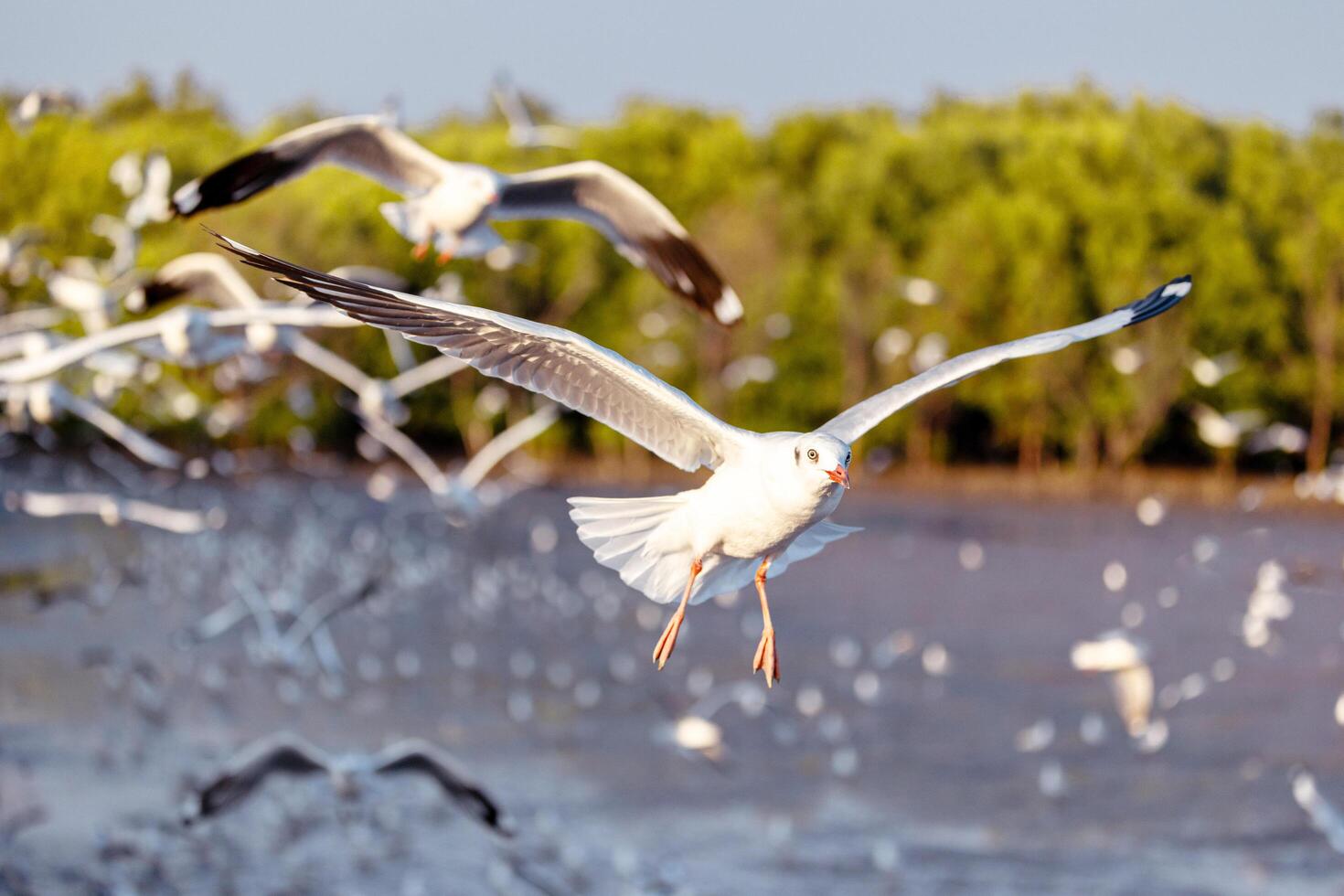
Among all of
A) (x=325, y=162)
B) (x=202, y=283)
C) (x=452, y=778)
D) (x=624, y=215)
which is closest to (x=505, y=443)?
(x=202, y=283)

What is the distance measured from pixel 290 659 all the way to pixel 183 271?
5.50 metres

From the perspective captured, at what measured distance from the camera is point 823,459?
609 cm

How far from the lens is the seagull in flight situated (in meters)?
6.18

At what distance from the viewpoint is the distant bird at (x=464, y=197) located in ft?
28.3

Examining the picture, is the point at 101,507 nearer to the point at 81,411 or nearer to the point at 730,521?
the point at 81,411

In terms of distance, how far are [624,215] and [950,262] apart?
5111 cm

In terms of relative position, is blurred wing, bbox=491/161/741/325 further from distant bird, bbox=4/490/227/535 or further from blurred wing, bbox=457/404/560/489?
blurred wing, bbox=457/404/560/489

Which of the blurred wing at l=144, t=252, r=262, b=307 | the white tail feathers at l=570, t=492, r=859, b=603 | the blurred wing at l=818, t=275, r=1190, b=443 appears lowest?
the white tail feathers at l=570, t=492, r=859, b=603

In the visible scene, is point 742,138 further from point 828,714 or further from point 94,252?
point 828,714

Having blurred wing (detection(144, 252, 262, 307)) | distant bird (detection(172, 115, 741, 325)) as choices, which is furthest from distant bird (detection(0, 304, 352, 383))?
distant bird (detection(172, 115, 741, 325))

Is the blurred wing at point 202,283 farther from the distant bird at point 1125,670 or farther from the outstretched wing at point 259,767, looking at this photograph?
the distant bird at point 1125,670

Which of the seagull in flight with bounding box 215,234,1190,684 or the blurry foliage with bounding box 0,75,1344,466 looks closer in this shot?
the seagull in flight with bounding box 215,234,1190,684

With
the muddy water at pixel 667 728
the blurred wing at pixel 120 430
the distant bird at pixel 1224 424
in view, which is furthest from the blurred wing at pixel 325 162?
the distant bird at pixel 1224 424

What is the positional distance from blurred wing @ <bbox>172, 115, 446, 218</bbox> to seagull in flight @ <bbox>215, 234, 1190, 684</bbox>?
2332mm
